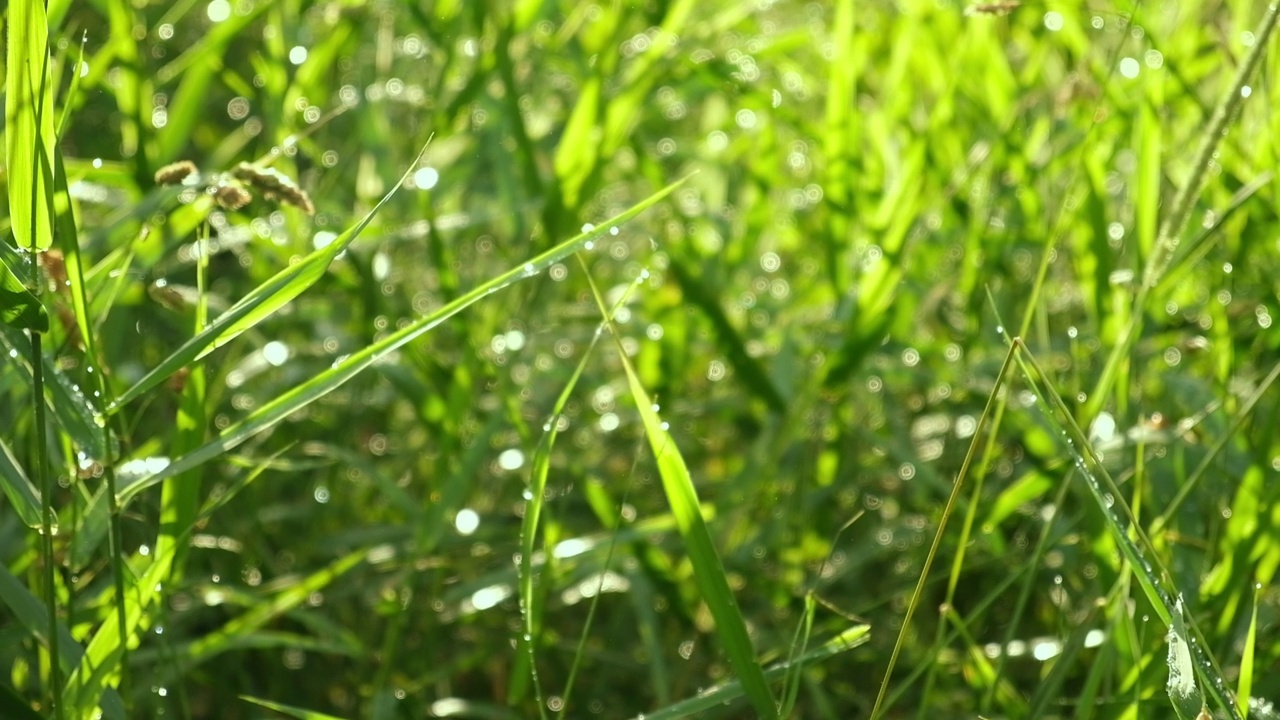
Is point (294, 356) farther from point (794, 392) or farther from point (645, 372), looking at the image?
point (794, 392)

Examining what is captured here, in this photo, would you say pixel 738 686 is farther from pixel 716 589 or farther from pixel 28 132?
pixel 28 132

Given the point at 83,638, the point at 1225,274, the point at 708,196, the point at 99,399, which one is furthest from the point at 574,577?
the point at 708,196

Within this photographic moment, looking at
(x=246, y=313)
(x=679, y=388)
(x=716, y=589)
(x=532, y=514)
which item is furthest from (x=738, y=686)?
(x=679, y=388)

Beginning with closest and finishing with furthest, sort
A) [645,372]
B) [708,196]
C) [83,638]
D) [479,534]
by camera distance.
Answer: [83,638] < [479,534] < [645,372] < [708,196]

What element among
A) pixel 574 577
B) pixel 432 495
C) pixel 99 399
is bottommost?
pixel 574 577

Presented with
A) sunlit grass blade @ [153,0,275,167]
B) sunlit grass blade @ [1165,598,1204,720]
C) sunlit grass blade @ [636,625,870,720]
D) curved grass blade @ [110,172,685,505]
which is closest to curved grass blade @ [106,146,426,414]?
curved grass blade @ [110,172,685,505]

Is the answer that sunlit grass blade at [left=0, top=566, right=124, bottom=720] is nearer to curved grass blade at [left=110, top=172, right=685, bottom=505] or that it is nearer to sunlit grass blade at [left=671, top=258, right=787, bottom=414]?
curved grass blade at [left=110, top=172, right=685, bottom=505]

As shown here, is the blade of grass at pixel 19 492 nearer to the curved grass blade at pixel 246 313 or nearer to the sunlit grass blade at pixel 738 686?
the curved grass blade at pixel 246 313
